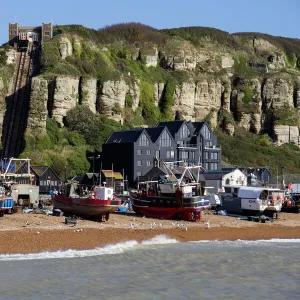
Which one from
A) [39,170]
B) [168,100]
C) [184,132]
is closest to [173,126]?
→ [184,132]

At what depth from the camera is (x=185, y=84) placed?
11012 cm

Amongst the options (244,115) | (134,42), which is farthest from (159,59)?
(244,115)

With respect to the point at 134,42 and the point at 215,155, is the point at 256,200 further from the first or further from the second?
the point at 134,42

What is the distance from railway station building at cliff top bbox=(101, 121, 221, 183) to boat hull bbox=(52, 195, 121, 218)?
30079 mm

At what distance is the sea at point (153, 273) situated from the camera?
24.5 m

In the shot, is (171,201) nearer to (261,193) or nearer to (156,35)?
(261,193)

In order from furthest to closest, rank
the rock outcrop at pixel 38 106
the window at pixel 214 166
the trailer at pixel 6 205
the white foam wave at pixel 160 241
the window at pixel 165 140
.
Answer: the window at pixel 214 166, the rock outcrop at pixel 38 106, the window at pixel 165 140, the trailer at pixel 6 205, the white foam wave at pixel 160 241

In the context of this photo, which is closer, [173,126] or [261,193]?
[261,193]

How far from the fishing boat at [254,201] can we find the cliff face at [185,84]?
117 feet

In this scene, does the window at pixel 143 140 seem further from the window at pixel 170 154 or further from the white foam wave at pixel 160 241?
the white foam wave at pixel 160 241

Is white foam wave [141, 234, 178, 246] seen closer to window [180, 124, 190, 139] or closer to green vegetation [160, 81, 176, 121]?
window [180, 124, 190, 139]

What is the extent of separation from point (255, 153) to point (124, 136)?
28427 mm

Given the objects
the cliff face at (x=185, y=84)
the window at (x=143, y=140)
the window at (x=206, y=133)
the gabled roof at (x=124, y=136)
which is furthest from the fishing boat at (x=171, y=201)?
the cliff face at (x=185, y=84)

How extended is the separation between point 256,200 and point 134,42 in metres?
61.1
